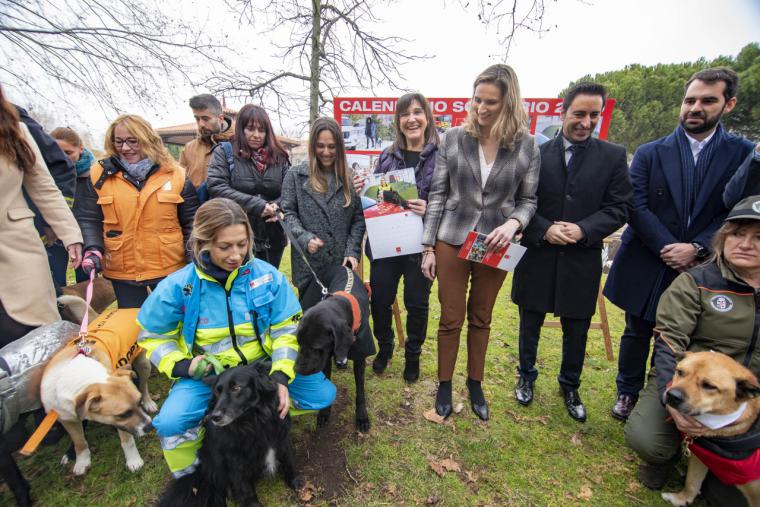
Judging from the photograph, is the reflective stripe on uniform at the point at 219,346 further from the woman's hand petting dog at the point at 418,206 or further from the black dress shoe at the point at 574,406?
the black dress shoe at the point at 574,406

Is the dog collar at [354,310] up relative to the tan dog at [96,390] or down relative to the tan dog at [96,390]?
up

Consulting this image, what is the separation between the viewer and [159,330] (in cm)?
220

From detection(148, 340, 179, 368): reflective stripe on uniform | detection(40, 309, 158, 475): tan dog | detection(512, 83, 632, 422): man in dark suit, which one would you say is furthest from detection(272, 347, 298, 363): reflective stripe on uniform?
detection(512, 83, 632, 422): man in dark suit

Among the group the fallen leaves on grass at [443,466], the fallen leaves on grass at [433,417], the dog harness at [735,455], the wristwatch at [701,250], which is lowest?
the fallen leaves on grass at [443,466]

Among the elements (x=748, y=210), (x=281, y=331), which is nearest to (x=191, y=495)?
(x=281, y=331)

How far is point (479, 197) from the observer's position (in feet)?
8.66

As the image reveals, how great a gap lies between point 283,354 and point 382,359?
5.45ft

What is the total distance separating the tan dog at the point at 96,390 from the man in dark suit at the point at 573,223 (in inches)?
120

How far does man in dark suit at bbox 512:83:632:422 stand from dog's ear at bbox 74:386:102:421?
10.4 feet

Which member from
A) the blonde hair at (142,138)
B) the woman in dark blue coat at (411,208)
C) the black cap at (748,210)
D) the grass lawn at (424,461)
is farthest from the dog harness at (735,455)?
the blonde hair at (142,138)

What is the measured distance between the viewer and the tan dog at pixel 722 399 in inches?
73.3

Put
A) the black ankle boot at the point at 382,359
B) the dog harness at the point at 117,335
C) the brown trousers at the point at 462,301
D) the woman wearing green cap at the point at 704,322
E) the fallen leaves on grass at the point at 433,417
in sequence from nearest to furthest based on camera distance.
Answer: the woman wearing green cap at the point at 704,322 → the dog harness at the point at 117,335 → the brown trousers at the point at 462,301 → the fallen leaves on grass at the point at 433,417 → the black ankle boot at the point at 382,359

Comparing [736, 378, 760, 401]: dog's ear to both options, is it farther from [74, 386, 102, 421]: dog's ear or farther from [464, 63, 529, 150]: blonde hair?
[74, 386, 102, 421]: dog's ear

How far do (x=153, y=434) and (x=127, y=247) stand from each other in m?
1.53
